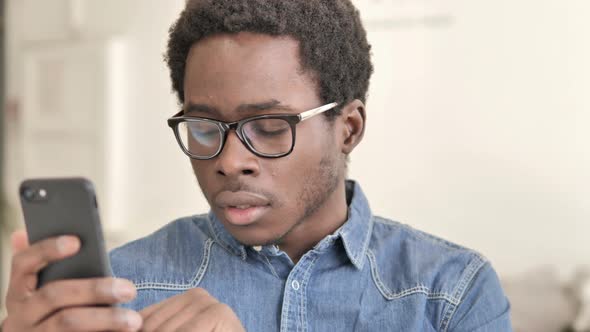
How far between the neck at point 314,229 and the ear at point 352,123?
7 cm

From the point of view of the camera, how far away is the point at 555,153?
1893 mm

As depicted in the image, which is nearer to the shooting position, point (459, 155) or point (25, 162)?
point (459, 155)

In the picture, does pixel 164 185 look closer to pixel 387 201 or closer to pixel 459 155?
pixel 387 201

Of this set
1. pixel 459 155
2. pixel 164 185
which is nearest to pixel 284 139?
pixel 459 155

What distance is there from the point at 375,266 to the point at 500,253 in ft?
3.16

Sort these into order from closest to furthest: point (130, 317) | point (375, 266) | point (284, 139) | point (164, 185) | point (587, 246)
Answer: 1. point (130, 317)
2. point (284, 139)
3. point (375, 266)
4. point (587, 246)
5. point (164, 185)

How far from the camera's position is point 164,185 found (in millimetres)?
2768

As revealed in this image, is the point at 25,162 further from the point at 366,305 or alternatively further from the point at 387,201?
the point at 366,305

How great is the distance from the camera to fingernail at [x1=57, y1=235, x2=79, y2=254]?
2.18 feet

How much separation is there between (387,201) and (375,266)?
1.06 meters

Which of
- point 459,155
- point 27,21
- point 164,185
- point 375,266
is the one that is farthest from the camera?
point 27,21

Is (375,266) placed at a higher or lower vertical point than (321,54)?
lower

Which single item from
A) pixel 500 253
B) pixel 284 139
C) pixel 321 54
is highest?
pixel 321 54

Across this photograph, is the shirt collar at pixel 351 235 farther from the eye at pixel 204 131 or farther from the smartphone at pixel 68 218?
the smartphone at pixel 68 218
